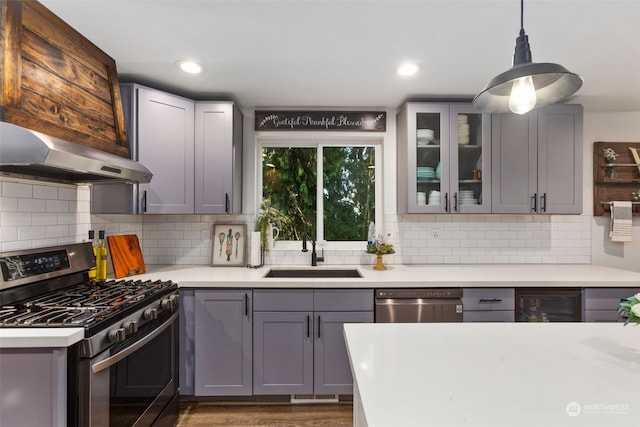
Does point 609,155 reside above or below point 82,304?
above

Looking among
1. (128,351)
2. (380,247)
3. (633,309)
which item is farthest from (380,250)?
(128,351)

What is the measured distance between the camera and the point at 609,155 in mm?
2920

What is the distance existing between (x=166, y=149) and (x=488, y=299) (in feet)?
8.70

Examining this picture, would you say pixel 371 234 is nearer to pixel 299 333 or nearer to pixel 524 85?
pixel 299 333

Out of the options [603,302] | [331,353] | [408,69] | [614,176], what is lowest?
[331,353]

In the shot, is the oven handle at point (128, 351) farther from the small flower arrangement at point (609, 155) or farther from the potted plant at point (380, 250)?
the small flower arrangement at point (609, 155)

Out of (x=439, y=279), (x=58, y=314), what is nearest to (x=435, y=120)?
(x=439, y=279)

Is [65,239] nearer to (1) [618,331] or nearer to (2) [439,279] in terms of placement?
(2) [439,279]

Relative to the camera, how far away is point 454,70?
7.20ft

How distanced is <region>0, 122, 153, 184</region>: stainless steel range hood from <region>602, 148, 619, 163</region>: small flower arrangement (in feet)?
12.9

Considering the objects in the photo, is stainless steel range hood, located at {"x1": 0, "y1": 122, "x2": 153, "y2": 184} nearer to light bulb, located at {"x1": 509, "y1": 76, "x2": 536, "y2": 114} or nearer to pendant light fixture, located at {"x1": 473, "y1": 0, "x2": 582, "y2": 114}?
pendant light fixture, located at {"x1": 473, "y1": 0, "x2": 582, "y2": 114}

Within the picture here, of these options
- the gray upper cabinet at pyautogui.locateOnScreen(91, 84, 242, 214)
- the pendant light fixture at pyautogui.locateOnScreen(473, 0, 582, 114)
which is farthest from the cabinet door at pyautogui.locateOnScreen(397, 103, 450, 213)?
the gray upper cabinet at pyautogui.locateOnScreen(91, 84, 242, 214)

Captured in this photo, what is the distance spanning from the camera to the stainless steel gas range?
1341mm

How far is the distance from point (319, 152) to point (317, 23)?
4.79ft
